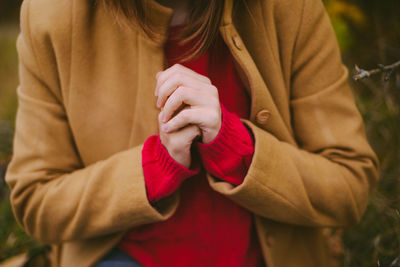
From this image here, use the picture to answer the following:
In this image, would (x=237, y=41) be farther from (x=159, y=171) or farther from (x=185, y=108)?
(x=159, y=171)

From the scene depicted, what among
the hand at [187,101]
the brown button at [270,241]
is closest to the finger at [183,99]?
the hand at [187,101]

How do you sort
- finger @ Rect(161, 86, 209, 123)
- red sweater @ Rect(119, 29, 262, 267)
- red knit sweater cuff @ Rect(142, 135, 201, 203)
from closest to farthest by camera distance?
finger @ Rect(161, 86, 209, 123), red knit sweater cuff @ Rect(142, 135, 201, 203), red sweater @ Rect(119, 29, 262, 267)

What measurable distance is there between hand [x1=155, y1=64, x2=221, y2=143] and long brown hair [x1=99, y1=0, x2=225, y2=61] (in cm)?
13

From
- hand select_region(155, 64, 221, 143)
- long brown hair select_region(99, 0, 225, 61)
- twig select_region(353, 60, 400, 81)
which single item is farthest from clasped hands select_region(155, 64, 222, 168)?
twig select_region(353, 60, 400, 81)

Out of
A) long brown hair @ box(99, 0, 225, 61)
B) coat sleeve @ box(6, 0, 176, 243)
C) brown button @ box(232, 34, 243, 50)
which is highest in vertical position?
long brown hair @ box(99, 0, 225, 61)

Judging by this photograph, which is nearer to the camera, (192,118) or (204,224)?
(192,118)

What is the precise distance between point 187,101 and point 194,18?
0.29m

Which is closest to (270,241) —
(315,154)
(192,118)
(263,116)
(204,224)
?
(204,224)

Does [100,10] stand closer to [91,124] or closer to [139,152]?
[91,124]

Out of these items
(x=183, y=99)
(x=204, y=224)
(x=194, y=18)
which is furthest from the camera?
(x=204, y=224)

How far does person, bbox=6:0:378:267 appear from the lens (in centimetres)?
109

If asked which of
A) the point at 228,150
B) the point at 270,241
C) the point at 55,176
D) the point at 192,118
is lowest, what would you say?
the point at 270,241

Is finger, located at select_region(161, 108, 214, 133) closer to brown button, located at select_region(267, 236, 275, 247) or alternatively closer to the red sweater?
the red sweater

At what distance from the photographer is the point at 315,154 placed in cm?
126
